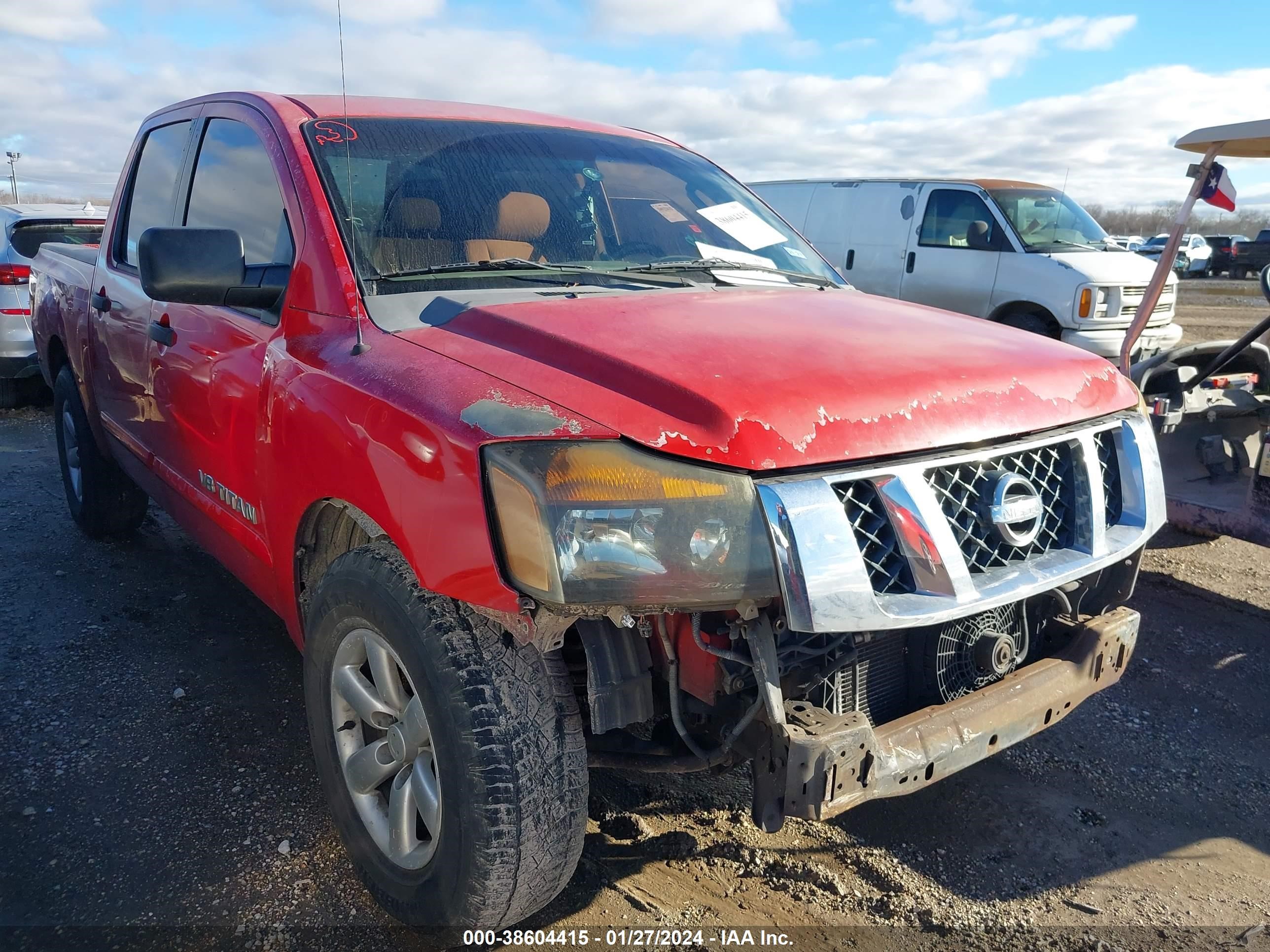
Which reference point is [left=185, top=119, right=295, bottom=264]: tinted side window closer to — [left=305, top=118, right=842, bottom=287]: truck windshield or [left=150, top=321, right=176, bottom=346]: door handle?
[left=305, top=118, right=842, bottom=287]: truck windshield

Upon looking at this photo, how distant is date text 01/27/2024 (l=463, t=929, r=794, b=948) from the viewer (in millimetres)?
2219

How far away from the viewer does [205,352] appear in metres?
2.92

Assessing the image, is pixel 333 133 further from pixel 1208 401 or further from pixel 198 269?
pixel 1208 401

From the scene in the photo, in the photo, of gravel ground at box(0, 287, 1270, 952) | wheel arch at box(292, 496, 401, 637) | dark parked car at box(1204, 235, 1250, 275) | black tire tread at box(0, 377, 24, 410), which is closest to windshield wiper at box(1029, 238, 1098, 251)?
gravel ground at box(0, 287, 1270, 952)

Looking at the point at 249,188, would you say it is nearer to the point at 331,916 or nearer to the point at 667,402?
the point at 667,402

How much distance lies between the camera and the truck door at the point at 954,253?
9562 mm

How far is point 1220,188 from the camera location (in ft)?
15.1

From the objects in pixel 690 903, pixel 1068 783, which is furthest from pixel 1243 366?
pixel 690 903

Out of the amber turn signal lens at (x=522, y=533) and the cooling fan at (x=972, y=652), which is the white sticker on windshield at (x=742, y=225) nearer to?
the cooling fan at (x=972, y=652)

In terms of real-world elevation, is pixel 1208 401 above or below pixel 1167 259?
below

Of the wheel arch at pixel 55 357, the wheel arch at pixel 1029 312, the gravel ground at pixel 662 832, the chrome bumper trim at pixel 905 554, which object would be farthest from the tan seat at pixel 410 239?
the wheel arch at pixel 1029 312

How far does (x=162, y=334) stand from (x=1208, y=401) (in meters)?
4.95

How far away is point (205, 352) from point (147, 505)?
244 centimetres

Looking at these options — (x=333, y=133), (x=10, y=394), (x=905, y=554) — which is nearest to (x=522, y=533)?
(x=905, y=554)
